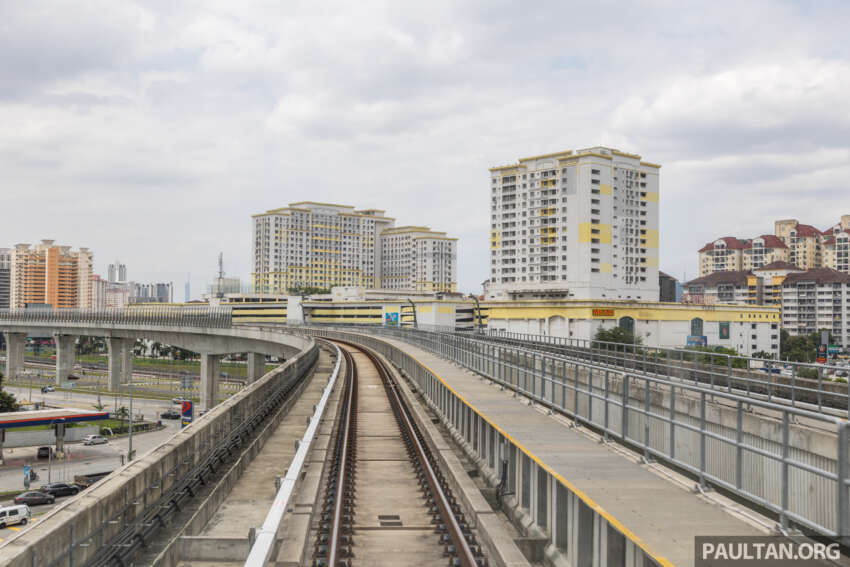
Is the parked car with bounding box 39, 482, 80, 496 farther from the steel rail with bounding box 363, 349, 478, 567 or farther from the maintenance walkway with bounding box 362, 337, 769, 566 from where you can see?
the maintenance walkway with bounding box 362, 337, 769, 566

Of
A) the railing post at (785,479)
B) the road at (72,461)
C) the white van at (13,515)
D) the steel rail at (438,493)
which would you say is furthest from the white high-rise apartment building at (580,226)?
the railing post at (785,479)

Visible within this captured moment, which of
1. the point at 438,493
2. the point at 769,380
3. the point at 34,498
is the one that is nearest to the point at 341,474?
the point at 438,493

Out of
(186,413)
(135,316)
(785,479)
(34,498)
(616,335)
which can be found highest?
(785,479)

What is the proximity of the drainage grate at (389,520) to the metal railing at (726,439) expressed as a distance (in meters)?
3.85

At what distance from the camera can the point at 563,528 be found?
988 centimetres

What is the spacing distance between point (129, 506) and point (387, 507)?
17.6 feet

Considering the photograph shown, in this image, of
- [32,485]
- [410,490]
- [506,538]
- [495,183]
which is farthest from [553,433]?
[495,183]

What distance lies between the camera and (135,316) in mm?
106875

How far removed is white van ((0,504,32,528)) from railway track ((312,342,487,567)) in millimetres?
18079

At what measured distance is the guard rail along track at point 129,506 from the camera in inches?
299

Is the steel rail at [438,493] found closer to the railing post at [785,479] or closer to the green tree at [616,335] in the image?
the railing post at [785,479]

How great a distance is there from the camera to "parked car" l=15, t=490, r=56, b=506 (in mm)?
37250

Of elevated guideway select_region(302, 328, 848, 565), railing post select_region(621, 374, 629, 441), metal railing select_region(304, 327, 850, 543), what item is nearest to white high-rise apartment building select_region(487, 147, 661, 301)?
metal railing select_region(304, 327, 850, 543)

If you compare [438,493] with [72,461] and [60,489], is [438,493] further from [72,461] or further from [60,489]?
[72,461]
